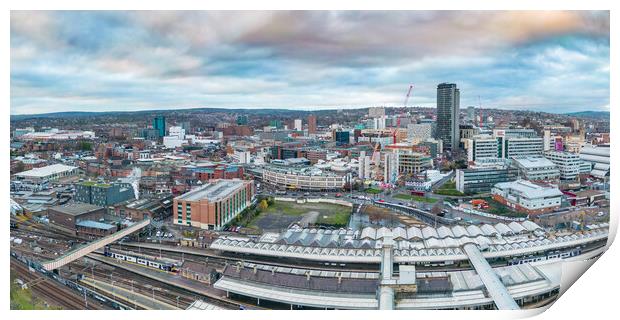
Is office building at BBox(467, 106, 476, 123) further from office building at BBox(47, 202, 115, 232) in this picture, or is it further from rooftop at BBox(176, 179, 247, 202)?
office building at BBox(47, 202, 115, 232)

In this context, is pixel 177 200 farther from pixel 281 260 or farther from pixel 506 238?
pixel 506 238

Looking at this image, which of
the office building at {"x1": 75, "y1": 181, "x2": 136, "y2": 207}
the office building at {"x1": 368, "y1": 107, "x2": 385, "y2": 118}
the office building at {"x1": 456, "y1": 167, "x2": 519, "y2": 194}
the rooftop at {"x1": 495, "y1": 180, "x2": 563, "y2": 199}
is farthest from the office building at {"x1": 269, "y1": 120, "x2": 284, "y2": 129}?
the rooftop at {"x1": 495, "y1": 180, "x2": 563, "y2": 199}

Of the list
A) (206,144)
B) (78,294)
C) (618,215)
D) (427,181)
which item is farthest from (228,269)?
(206,144)

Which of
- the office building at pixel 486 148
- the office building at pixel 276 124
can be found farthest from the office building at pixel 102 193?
the office building at pixel 486 148

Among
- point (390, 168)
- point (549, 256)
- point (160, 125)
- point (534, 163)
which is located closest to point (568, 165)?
point (534, 163)

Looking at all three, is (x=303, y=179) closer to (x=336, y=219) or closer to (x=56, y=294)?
(x=336, y=219)

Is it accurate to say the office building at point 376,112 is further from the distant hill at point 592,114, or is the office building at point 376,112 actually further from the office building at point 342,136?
the distant hill at point 592,114
